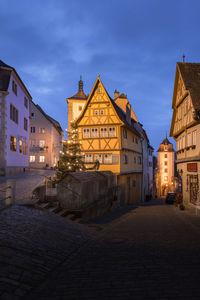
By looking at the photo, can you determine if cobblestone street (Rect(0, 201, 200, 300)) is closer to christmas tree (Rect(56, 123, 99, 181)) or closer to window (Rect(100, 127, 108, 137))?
christmas tree (Rect(56, 123, 99, 181))

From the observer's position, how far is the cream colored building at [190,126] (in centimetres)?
1869

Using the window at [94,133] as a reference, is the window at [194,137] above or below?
below

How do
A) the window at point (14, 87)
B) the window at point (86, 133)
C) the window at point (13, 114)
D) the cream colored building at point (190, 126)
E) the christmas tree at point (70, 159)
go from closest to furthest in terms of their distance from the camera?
the cream colored building at point (190, 126), the christmas tree at point (70, 159), the window at point (13, 114), the window at point (14, 87), the window at point (86, 133)

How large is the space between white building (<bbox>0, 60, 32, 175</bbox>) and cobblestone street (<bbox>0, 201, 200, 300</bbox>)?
13.0 m

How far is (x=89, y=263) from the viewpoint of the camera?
5.88 metres

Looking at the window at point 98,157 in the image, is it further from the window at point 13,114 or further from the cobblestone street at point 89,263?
the cobblestone street at point 89,263

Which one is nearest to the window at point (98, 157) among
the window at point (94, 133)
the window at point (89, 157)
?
the window at point (89, 157)

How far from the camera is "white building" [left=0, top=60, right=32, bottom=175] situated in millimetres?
20594

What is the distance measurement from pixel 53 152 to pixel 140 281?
38372 mm

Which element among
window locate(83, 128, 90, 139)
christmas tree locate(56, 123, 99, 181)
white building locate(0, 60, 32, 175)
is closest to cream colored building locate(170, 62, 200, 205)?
christmas tree locate(56, 123, 99, 181)

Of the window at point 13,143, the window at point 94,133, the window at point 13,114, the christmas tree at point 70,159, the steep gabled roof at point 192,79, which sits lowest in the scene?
the christmas tree at point 70,159

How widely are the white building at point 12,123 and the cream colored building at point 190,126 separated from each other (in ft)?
50.0

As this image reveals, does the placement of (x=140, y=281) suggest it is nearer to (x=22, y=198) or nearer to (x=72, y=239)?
(x=72, y=239)

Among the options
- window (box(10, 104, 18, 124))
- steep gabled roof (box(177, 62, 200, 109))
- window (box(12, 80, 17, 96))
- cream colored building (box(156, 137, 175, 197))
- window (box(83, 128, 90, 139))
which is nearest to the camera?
steep gabled roof (box(177, 62, 200, 109))
